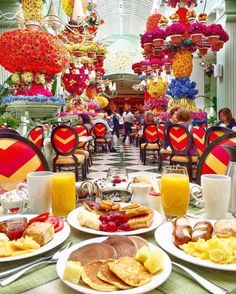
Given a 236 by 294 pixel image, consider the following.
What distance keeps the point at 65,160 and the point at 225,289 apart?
4.43m

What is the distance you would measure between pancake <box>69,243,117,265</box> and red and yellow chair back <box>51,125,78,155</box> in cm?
408

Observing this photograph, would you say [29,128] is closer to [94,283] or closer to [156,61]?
[94,283]

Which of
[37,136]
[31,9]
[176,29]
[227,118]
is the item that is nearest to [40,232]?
[31,9]

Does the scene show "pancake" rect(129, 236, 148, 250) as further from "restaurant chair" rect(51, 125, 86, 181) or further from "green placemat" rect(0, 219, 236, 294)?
"restaurant chair" rect(51, 125, 86, 181)

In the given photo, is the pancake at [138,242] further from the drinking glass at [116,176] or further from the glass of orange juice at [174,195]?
the drinking glass at [116,176]

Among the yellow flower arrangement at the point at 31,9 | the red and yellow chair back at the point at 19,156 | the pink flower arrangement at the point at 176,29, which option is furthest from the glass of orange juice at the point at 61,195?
the pink flower arrangement at the point at 176,29

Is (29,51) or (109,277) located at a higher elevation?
(29,51)

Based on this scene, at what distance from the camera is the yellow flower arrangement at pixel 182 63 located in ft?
23.0

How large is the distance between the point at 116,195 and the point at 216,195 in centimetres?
40

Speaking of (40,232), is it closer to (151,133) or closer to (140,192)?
(140,192)

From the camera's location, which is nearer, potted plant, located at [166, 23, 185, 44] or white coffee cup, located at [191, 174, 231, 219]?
white coffee cup, located at [191, 174, 231, 219]

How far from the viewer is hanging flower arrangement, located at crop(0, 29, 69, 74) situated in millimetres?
3773

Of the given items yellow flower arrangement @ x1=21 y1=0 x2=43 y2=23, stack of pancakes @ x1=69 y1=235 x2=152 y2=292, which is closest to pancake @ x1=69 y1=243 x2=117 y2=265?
stack of pancakes @ x1=69 y1=235 x2=152 y2=292

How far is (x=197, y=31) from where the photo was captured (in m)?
6.29
